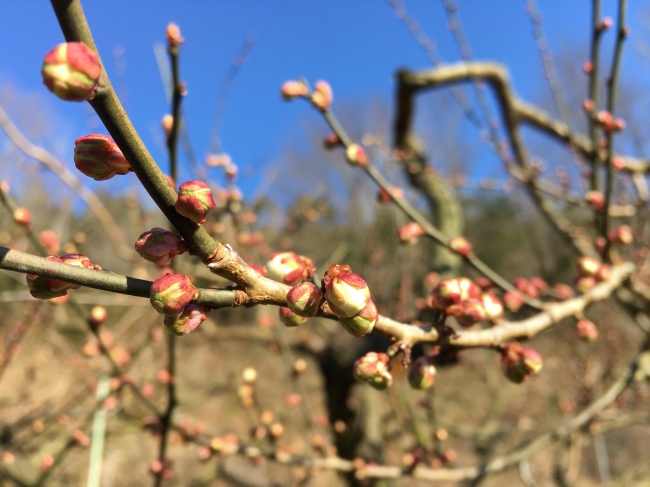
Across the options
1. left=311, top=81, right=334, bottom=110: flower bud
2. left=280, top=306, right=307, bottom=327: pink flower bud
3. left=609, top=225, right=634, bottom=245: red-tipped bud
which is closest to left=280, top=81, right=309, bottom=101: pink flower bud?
left=311, top=81, right=334, bottom=110: flower bud

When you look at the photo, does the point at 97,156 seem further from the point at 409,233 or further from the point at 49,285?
the point at 409,233

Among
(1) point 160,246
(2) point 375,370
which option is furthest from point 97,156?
(2) point 375,370

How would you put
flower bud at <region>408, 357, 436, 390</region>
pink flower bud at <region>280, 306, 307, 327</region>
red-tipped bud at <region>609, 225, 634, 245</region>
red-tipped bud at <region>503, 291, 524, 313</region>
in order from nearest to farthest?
pink flower bud at <region>280, 306, 307, 327</region> < flower bud at <region>408, 357, 436, 390</region> < red-tipped bud at <region>503, 291, 524, 313</region> < red-tipped bud at <region>609, 225, 634, 245</region>

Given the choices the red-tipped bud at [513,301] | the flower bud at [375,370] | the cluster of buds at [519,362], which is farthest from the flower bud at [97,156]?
the red-tipped bud at [513,301]

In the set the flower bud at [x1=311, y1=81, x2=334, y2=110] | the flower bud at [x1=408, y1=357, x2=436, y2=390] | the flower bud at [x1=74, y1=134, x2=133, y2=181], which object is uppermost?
the flower bud at [x1=311, y1=81, x2=334, y2=110]

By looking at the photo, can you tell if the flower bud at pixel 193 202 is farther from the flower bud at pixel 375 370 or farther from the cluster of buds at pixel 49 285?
the flower bud at pixel 375 370

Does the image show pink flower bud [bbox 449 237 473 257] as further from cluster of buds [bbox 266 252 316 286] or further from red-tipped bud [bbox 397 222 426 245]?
cluster of buds [bbox 266 252 316 286]
